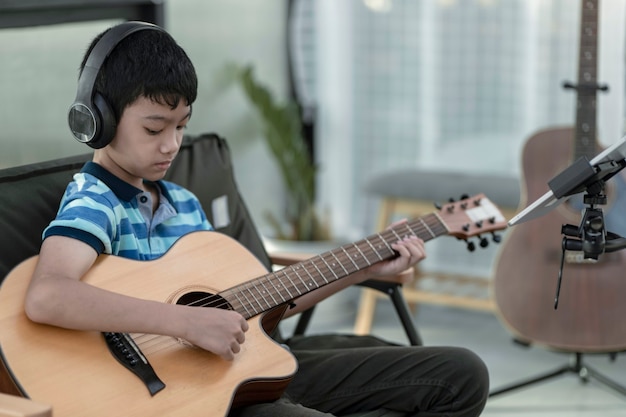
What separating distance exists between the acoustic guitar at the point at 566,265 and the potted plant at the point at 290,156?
0.98m

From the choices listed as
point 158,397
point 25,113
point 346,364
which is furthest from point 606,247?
point 25,113

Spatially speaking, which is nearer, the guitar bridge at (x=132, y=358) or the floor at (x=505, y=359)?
the guitar bridge at (x=132, y=358)

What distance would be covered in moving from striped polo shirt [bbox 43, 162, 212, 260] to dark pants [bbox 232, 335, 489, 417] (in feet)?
1.27

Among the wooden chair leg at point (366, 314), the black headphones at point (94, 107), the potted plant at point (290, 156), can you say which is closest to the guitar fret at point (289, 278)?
the black headphones at point (94, 107)

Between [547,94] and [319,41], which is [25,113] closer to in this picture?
[319,41]

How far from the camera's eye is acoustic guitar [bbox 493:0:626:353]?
2.71 m

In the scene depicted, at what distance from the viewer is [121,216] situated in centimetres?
181

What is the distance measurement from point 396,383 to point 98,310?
0.62 meters

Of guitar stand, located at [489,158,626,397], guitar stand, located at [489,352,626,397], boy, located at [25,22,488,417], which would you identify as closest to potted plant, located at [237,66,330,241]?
guitar stand, located at [489,352,626,397]

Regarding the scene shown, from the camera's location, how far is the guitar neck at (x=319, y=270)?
1.84 metres

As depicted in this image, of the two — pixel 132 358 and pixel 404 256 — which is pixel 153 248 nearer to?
pixel 132 358

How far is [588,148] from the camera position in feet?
8.99

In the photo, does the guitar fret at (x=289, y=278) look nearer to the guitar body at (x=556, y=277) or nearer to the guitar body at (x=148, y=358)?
the guitar body at (x=148, y=358)

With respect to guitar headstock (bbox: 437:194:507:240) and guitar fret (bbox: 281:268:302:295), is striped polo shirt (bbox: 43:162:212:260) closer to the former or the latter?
guitar fret (bbox: 281:268:302:295)
